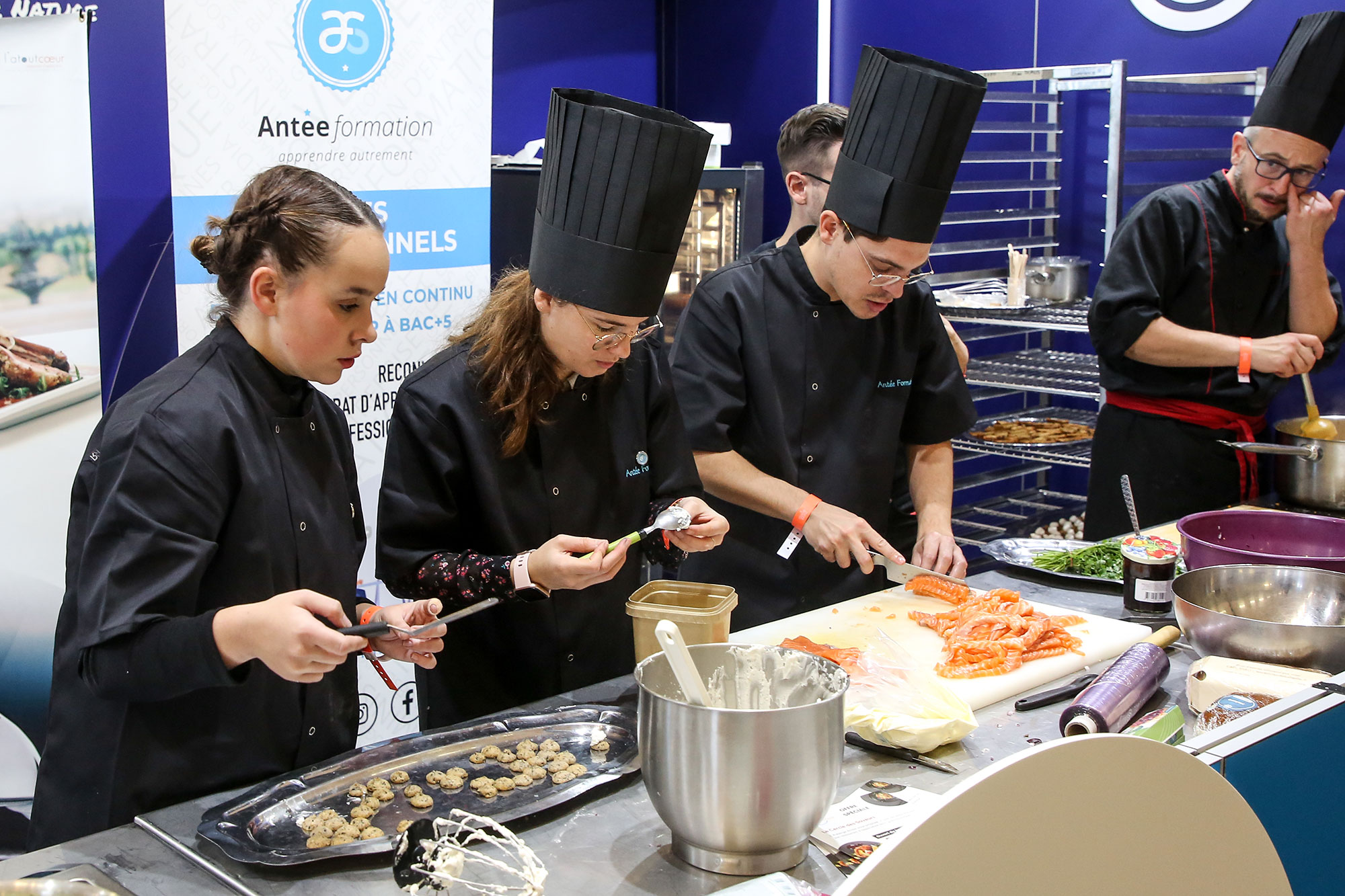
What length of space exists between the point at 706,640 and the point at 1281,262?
8.92ft

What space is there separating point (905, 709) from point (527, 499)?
794mm

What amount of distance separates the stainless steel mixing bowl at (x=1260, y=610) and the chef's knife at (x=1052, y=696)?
8.5 inches

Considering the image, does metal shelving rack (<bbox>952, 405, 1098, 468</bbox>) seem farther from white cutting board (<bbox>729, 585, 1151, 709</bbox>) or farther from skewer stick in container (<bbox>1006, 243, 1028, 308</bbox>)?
white cutting board (<bbox>729, 585, 1151, 709</bbox>)

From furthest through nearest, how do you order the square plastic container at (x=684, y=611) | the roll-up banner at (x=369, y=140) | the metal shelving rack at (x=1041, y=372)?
Result: the metal shelving rack at (x=1041, y=372), the roll-up banner at (x=369, y=140), the square plastic container at (x=684, y=611)

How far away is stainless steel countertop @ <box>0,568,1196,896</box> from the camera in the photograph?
138cm

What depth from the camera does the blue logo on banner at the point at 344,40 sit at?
3207 mm

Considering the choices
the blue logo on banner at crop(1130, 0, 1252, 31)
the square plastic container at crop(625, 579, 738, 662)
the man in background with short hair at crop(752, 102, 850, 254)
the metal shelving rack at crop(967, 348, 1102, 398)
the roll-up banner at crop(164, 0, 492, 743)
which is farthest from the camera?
the metal shelving rack at crop(967, 348, 1102, 398)

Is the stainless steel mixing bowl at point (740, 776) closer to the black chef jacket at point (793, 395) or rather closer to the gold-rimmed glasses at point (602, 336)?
the gold-rimmed glasses at point (602, 336)

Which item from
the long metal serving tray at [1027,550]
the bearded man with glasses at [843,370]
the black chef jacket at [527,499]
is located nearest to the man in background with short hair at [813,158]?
the bearded man with glasses at [843,370]

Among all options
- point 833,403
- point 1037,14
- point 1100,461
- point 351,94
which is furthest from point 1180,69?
point 351,94

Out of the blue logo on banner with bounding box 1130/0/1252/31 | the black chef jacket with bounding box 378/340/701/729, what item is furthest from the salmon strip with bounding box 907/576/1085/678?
the blue logo on banner with bounding box 1130/0/1252/31

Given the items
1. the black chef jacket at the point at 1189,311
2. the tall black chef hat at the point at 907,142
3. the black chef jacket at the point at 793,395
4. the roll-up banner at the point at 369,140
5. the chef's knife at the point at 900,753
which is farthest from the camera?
the black chef jacket at the point at 1189,311

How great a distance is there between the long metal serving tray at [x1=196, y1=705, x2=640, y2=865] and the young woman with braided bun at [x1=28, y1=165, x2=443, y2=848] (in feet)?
0.45

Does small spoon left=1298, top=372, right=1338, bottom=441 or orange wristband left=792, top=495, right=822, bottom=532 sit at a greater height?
small spoon left=1298, top=372, right=1338, bottom=441
